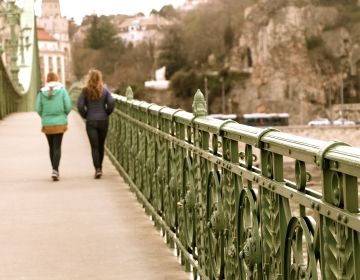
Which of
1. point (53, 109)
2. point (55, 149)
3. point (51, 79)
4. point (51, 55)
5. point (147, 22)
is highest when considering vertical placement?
point (147, 22)

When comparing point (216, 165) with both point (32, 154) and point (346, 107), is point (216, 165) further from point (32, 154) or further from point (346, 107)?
point (346, 107)

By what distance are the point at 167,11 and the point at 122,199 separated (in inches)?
6722

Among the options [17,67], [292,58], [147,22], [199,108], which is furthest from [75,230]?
[147,22]

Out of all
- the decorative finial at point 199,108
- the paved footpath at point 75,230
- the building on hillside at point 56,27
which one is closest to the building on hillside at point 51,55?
the building on hillside at point 56,27

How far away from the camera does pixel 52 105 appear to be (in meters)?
11.3

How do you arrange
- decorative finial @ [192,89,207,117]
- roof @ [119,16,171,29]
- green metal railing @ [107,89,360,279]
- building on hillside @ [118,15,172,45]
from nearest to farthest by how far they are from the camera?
green metal railing @ [107,89,360,279] → decorative finial @ [192,89,207,117] → building on hillside @ [118,15,172,45] → roof @ [119,16,171,29]

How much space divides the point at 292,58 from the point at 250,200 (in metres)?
127

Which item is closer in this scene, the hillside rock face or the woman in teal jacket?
the woman in teal jacket

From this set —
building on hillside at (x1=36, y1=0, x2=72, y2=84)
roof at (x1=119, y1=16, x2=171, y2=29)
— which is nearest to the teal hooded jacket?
building on hillside at (x1=36, y1=0, x2=72, y2=84)

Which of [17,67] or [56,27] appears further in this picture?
[56,27]

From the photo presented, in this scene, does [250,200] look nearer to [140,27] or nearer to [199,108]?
[199,108]

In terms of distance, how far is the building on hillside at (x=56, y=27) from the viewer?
144625 mm

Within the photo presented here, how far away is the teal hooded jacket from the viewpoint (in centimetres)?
1124

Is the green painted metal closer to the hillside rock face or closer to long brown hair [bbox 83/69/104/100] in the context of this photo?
long brown hair [bbox 83/69/104/100]
